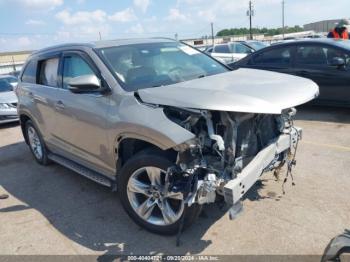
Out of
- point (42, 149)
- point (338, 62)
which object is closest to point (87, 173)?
point (42, 149)

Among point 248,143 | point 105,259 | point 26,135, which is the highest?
point 248,143

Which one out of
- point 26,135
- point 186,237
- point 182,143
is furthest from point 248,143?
point 26,135

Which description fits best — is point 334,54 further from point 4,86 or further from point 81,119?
point 4,86

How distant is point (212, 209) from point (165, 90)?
1.44m

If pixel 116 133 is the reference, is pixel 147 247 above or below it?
below

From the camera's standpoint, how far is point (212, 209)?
386 centimetres

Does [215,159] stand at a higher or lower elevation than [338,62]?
lower

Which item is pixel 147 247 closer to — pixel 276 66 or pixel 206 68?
pixel 206 68

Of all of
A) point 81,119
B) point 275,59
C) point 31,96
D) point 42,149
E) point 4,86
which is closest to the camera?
point 81,119

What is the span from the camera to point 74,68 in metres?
4.40

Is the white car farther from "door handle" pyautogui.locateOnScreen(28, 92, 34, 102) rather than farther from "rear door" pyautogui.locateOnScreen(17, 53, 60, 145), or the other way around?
"door handle" pyautogui.locateOnScreen(28, 92, 34, 102)

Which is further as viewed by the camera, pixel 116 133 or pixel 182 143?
pixel 116 133

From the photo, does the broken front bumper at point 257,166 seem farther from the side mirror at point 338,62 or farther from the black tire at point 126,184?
the side mirror at point 338,62

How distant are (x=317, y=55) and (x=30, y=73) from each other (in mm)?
5770
